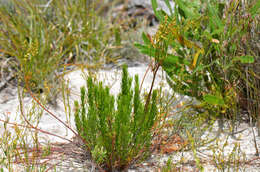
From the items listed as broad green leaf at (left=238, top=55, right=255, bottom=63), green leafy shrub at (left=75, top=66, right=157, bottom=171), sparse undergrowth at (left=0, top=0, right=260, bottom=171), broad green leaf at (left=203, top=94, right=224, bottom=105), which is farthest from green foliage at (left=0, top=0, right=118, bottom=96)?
broad green leaf at (left=238, top=55, right=255, bottom=63)

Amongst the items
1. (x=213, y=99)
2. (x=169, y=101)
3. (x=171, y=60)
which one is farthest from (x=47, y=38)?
(x=213, y=99)

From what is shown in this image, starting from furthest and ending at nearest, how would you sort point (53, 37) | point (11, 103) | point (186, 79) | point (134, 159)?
point (53, 37)
point (11, 103)
point (186, 79)
point (134, 159)

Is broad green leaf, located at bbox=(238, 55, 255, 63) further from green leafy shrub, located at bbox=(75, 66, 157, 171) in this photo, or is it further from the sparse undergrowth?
green leafy shrub, located at bbox=(75, 66, 157, 171)

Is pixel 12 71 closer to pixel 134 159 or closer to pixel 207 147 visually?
pixel 134 159

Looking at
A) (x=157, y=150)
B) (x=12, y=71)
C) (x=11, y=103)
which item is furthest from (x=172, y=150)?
(x=12, y=71)

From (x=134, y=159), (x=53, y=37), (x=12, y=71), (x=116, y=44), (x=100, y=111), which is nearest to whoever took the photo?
(x=100, y=111)

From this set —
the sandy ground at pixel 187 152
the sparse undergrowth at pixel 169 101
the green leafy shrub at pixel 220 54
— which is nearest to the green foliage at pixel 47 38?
the sparse undergrowth at pixel 169 101
